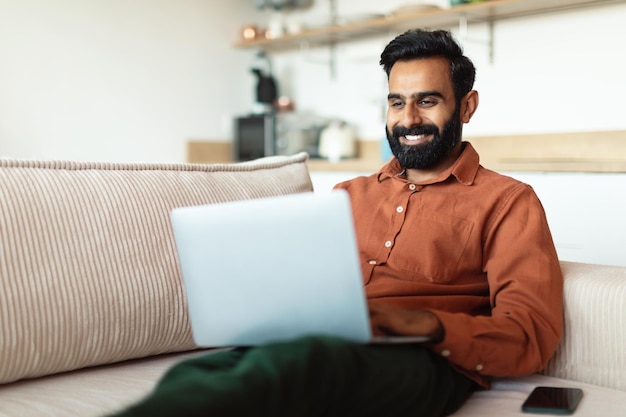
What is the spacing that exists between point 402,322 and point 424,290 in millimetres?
273

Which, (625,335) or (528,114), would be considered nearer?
(625,335)

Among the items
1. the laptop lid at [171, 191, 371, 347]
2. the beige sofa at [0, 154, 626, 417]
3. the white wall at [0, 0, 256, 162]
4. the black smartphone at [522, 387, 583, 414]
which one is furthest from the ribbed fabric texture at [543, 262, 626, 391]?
the white wall at [0, 0, 256, 162]

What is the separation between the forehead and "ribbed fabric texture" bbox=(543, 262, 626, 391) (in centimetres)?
48

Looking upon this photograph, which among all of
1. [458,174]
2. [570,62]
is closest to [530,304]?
[458,174]

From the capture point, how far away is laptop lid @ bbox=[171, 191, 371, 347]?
0.95m

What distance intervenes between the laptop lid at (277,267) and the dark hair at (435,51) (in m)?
0.69

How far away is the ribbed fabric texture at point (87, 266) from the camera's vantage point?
121cm

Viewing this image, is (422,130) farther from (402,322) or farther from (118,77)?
(118,77)

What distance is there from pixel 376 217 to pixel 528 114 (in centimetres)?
188

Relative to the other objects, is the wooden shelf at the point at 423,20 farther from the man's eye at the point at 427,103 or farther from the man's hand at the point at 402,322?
the man's hand at the point at 402,322

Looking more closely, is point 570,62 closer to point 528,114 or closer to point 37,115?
point 528,114

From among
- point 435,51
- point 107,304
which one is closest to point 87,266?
point 107,304

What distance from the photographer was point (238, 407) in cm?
84

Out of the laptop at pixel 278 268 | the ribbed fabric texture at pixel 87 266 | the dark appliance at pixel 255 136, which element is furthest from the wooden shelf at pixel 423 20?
the laptop at pixel 278 268
